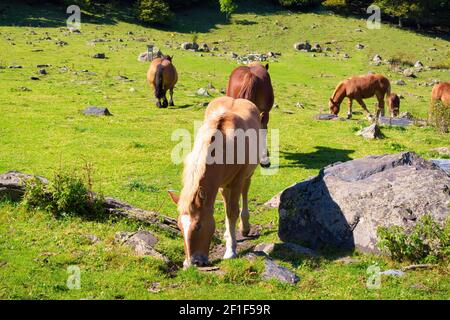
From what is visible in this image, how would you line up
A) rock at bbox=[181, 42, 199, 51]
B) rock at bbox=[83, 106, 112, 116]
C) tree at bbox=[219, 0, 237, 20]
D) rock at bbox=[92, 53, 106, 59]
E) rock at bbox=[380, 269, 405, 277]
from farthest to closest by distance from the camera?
tree at bbox=[219, 0, 237, 20]
rock at bbox=[181, 42, 199, 51]
rock at bbox=[92, 53, 106, 59]
rock at bbox=[83, 106, 112, 116]
rock at bbox=[380, 269, 405, 277]

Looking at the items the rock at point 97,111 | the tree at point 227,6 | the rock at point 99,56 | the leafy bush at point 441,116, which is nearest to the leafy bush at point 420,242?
the leafy bush at point 441,116

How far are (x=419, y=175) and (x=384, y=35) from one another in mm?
58905

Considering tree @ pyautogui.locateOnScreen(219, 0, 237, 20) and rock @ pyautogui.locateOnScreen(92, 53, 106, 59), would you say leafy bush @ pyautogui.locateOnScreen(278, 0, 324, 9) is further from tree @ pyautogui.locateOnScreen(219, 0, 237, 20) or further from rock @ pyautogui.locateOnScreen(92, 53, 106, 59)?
rock @ pyautogui.locateOnScreen(92, 53, 106, 59)

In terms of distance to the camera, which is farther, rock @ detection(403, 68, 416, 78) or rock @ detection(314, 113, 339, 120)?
rock @ detection(403, 68, 416, 78)

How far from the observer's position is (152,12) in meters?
61.1

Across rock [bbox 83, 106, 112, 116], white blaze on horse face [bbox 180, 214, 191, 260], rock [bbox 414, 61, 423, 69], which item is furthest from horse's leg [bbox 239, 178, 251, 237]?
rock [bbox 414, 61, 423, 69]

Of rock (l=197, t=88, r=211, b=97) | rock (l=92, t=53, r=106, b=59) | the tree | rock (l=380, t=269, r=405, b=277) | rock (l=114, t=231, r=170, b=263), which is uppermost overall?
the tree

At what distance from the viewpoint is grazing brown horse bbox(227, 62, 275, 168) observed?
1539 cm

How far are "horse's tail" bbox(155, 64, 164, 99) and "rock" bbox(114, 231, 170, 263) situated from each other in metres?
17.0

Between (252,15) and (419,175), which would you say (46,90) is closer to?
(419,175)

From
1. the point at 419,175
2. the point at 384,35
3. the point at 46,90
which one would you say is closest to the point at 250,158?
the point at 419,175

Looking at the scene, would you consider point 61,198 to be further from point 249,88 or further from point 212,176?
point 249,88

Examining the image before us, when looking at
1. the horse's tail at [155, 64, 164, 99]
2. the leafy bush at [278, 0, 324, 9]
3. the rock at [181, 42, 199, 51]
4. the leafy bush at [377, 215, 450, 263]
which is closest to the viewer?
the leafy bush at [377, 215, 450, 263]

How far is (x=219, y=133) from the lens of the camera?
8.77 meters
